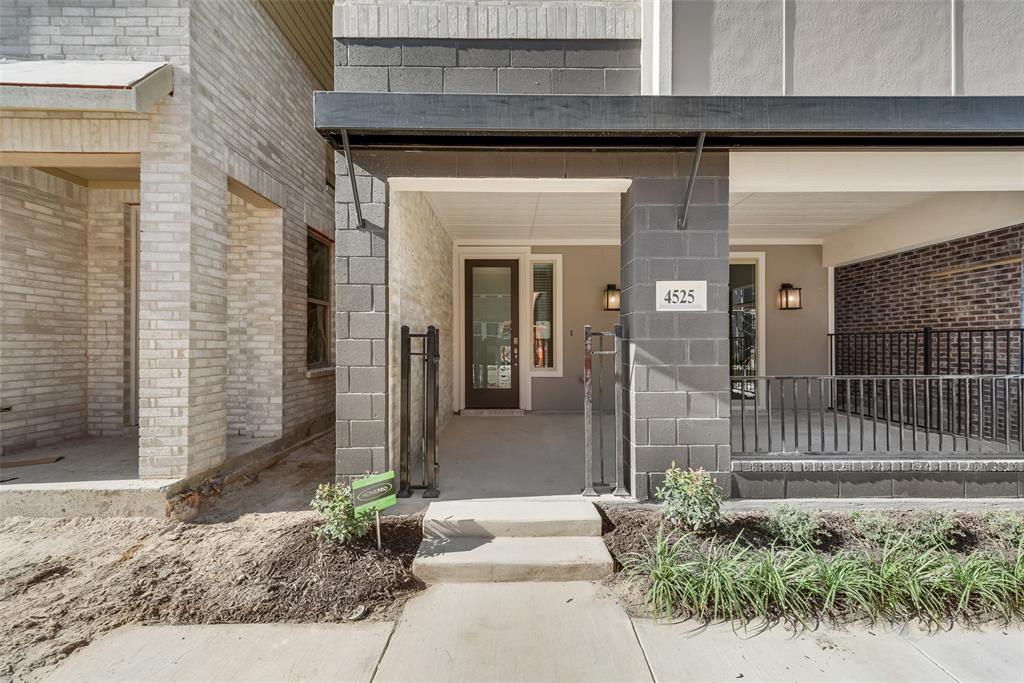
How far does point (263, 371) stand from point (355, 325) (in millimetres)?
2407

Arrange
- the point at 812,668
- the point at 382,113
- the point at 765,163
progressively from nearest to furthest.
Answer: the point at 812,668, the point at 382,113, the point at 765,163

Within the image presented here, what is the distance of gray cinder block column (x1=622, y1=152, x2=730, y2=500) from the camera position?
349 centimetres

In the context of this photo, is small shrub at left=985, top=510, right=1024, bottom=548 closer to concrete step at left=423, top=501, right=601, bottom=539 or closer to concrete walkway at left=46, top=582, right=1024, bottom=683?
concrete walkway at left=46, top=582, right=1024, bottom=683

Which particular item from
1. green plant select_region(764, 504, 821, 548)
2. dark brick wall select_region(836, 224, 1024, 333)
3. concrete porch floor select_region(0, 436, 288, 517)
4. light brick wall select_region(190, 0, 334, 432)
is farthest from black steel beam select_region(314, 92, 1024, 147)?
concrete porch floor select_region(0, 436, 288, 517)

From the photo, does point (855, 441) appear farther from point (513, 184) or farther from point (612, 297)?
point (513, 184)

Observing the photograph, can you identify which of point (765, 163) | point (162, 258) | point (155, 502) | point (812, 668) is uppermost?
point (765, 163)

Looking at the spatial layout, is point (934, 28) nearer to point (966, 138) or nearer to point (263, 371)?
point (966, 138)

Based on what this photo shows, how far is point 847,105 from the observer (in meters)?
3.19

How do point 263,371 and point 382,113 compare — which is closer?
point 382,113

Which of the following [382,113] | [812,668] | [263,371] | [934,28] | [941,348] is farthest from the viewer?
[941,348]

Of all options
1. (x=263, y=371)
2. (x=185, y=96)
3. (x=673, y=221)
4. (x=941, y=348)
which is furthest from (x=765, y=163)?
(x=263, y=371)

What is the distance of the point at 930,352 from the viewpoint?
5449mm

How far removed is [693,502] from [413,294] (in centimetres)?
306

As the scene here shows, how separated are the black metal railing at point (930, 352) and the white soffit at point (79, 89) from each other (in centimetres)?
783
